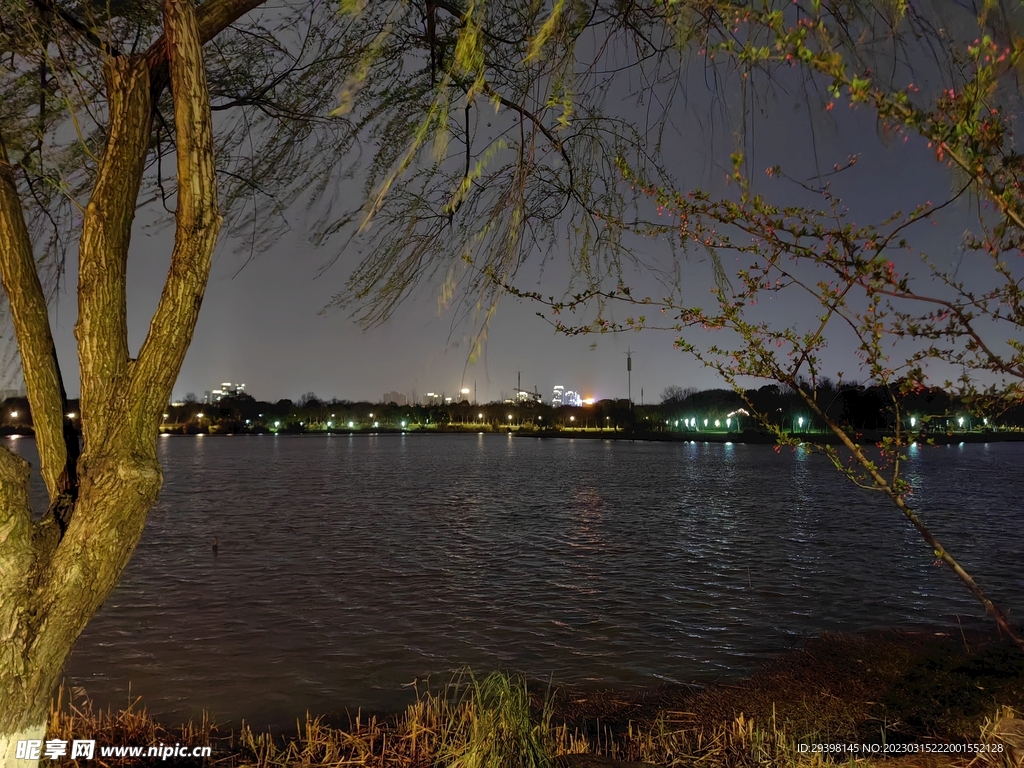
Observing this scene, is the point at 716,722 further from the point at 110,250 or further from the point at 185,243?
the point at 110,250

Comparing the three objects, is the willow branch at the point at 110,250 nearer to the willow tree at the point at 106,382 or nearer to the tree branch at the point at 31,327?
the willow tree at the point at 106,382

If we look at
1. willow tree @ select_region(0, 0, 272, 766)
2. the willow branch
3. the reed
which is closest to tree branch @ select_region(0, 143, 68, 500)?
willow tree @ select_region(0, 0, 272, 766)

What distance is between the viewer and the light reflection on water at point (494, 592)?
918 cm

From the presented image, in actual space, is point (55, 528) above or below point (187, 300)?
below

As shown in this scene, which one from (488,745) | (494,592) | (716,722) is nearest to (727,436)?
(494,592)

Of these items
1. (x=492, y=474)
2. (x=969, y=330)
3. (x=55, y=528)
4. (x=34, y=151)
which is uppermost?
(x=34, y=151)

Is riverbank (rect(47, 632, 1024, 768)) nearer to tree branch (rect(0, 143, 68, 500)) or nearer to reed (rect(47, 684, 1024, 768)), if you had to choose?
reed (rect(47, 684, 1024, 768))

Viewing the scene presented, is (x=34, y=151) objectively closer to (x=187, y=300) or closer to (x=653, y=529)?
(x=187, y=300)

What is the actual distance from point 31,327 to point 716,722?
5.89 m

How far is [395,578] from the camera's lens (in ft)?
49.7

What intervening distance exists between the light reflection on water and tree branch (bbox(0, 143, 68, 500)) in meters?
5.39

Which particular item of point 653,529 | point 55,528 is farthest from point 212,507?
point 55,528

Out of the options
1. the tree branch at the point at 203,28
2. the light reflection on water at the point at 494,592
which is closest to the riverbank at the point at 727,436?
the light reflection on water at the point at 494,592

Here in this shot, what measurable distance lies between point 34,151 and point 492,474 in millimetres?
44903
